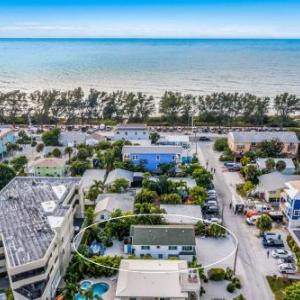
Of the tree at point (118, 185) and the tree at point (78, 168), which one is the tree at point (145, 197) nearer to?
the tree at point (118, 185)

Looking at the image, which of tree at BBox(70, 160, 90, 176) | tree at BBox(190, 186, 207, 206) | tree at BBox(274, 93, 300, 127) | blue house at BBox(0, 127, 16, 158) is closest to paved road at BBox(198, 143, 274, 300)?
tree at BBox(190, 186, 207, 206)

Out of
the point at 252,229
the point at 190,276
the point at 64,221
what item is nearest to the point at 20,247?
the point at 64,221

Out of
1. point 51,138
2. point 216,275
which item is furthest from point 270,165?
point 51,138

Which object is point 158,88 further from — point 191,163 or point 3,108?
point 191,163

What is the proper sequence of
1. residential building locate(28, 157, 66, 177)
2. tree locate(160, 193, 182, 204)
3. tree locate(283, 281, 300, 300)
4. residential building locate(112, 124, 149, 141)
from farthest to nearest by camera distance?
residential building locate(112, 124, 149, 141), residential building locate(28, 157, 66, 177), tree locate(160, 193, 182, 204), tree locate(283, 281, 300, 300)

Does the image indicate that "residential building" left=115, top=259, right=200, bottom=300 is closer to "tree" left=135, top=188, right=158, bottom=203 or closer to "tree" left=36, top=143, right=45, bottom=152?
"tree" left=135, top=188, right=158, bottom=203

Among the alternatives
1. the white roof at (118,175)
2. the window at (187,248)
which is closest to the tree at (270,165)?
the white roof at (118,175)
